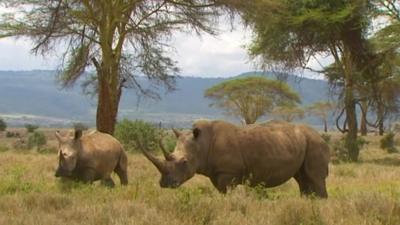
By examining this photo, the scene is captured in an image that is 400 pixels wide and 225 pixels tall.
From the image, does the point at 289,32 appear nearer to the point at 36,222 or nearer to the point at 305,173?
the point at 305,173

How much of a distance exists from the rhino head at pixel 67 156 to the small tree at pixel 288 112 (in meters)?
49.0

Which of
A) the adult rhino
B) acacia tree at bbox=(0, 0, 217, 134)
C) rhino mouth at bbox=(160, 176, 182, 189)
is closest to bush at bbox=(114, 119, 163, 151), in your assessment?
acacia tree at bbox=(0, 0, 217, 134)

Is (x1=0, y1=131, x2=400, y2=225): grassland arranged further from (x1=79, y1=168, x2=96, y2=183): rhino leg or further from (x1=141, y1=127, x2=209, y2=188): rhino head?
(x1=79, y1=168, x2=96, y2=183): rhino leg

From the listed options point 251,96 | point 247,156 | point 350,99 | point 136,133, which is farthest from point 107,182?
point 251,96

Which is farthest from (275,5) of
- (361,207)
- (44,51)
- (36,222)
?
(36,222)

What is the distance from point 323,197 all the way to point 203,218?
3471mm

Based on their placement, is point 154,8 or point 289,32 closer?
point 154,8

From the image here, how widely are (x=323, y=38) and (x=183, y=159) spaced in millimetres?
21132

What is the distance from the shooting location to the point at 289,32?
29.4 m

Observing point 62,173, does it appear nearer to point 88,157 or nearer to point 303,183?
point 88,157

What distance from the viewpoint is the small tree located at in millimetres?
63516

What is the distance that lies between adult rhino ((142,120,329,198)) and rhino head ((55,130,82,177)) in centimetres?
187

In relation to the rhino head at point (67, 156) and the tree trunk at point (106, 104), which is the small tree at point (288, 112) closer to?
the tree trunk at point (106, 104)

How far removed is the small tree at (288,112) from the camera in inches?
2501
